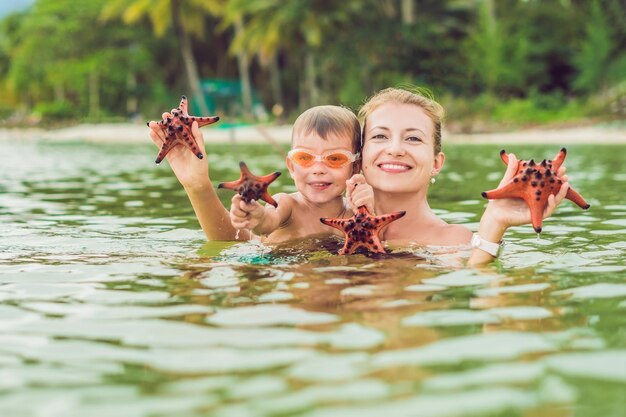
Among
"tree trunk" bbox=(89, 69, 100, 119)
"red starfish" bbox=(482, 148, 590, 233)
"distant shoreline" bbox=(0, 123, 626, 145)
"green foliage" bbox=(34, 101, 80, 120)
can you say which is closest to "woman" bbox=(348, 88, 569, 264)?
"red starfish" bbox=(482, 148, 590, 233)

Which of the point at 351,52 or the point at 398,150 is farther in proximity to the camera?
the point at 351,52

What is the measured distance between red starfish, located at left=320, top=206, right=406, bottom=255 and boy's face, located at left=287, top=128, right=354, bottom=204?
0.63m

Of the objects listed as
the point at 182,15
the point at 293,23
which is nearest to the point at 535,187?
the point at 293,23

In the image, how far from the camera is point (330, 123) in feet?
17.7

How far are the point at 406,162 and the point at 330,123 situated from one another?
0.53 meters

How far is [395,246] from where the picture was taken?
216 inches

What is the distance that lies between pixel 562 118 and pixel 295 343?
27318mm

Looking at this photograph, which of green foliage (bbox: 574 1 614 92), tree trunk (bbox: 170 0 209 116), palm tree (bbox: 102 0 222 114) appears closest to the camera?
green foliage (bbox: 574 1 614 92)

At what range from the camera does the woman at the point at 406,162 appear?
Result: 533 cm

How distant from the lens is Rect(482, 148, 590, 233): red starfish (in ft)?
14.9

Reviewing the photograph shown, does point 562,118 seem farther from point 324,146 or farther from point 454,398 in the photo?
point 454,398

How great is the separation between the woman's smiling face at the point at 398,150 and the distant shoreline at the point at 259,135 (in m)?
9.53

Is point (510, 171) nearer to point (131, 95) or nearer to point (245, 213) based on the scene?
point (245, 213)

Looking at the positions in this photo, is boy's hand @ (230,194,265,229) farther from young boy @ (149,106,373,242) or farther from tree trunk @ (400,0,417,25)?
tree trunk @ (400,0,417,25)
